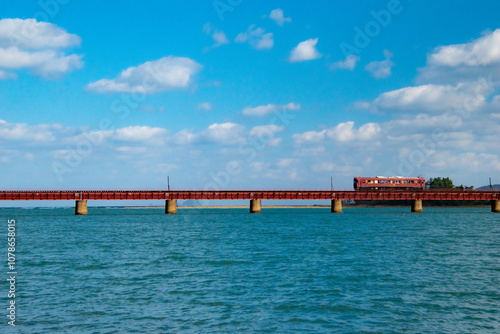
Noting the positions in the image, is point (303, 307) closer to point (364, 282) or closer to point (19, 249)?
point (364, 282)

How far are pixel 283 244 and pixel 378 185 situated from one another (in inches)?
4156

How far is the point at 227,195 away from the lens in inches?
4985

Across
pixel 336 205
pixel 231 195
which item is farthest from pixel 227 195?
pixel 336 205

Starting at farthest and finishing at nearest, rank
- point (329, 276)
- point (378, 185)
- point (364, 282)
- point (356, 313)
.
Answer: point (378, 185), point (329, 276), point (364, 282), point (356, 313)

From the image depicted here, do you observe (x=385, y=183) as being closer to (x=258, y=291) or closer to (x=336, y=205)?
(x=336, y=205)

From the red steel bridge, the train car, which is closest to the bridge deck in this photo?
the red steel bridge

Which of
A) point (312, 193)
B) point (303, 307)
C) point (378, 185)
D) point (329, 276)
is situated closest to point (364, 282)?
point (329, 276)

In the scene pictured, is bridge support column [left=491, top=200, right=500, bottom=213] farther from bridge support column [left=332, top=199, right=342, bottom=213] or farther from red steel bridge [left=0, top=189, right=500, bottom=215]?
bridge support column [left=332, top=199, right=342, bottom=213]

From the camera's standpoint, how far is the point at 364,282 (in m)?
25.5

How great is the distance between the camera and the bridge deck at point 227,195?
392 ft

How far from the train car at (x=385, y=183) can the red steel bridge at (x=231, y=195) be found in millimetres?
4648

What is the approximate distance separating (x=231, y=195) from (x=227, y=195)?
1.05 metres

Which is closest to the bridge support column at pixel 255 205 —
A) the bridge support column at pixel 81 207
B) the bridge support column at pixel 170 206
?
the bridge support column at pixel 170 206

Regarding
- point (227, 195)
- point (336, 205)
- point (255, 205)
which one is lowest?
point (255, 205)
